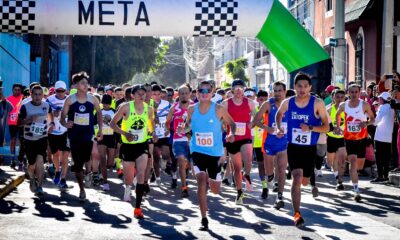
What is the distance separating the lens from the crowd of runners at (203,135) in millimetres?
9812

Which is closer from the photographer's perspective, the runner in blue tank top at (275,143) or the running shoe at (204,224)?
the running shoe at (204,224)

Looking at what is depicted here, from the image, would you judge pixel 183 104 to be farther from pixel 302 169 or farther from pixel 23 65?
pixel 23 65

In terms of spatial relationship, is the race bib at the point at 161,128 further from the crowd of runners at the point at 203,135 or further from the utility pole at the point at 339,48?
the utility pole at the point at 339,48

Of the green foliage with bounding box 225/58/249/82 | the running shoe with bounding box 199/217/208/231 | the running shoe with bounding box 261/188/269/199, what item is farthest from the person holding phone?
the green foliage with bounding box 225/58/249/82

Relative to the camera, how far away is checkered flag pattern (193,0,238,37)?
16.4 m

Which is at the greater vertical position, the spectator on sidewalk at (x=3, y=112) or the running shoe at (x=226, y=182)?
the spectator on sidewalk at (x=3, y=112)

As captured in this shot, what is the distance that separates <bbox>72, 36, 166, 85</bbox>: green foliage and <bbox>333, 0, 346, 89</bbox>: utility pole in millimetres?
32361

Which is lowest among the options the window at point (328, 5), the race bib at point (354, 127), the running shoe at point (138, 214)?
the running shoe at point (138, 214)

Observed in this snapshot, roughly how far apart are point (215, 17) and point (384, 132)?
4254 mm

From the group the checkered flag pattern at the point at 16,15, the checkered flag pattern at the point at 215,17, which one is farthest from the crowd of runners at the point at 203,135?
the checkered flag pattern at the point at 16,15

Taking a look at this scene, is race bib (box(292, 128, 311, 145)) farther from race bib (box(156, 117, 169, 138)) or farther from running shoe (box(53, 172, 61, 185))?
running shoe (box(53, 172, 61, 185))

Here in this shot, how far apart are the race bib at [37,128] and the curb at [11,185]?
104cm

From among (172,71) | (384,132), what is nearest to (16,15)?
(384,132)

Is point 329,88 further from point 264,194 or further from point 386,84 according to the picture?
point 264,194
